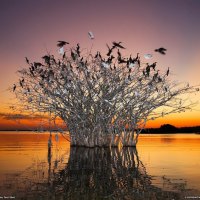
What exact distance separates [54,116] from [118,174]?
617 inches

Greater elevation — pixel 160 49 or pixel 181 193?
pixel 160 49

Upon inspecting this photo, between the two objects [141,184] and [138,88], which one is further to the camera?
[138,88]

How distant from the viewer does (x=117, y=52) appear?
2306 centimetres

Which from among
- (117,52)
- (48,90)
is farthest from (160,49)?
(48,90)

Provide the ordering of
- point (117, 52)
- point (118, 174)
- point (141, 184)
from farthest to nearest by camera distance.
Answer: point (117, 52) < point (118, 174) < point (141, 184)

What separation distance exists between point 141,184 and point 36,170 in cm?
422

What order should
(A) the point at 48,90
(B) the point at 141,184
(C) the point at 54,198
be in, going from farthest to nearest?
(A) the point at 48,90 < (B) the point at 141,184 < (C) the point at 54,198

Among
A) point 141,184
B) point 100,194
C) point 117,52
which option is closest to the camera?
point 100,194

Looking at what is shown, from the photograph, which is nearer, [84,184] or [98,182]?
[84,184]

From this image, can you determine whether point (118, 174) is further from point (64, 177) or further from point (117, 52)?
point (117, 52)

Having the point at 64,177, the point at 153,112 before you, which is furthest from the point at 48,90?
the point at 64,177

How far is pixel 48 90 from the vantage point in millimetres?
25844

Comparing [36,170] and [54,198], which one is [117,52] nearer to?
[36,170]

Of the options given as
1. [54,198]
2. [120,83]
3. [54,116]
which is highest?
[120,83]
